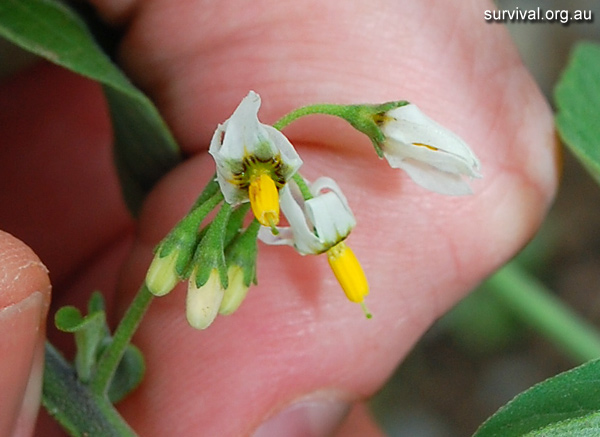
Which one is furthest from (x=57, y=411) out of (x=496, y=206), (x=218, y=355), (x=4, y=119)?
(x=4, y=119)

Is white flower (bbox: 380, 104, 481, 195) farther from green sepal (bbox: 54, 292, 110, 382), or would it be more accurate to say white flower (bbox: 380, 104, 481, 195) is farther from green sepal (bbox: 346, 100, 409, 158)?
green sepal (bbox: 54, 292, 110, 382)

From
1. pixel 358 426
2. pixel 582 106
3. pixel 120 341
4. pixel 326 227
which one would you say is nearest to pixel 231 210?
pixel 326 227

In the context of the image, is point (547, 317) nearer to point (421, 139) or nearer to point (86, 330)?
point (421, 139)

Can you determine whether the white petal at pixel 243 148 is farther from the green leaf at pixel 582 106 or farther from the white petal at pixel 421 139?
the green leaf at pixel 582 106

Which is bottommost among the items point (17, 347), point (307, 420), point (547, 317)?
point (547, 317)

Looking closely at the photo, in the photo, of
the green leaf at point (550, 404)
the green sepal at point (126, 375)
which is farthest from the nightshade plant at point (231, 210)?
the green leaf at point (550, 404)

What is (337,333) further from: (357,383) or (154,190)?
(154,190)
